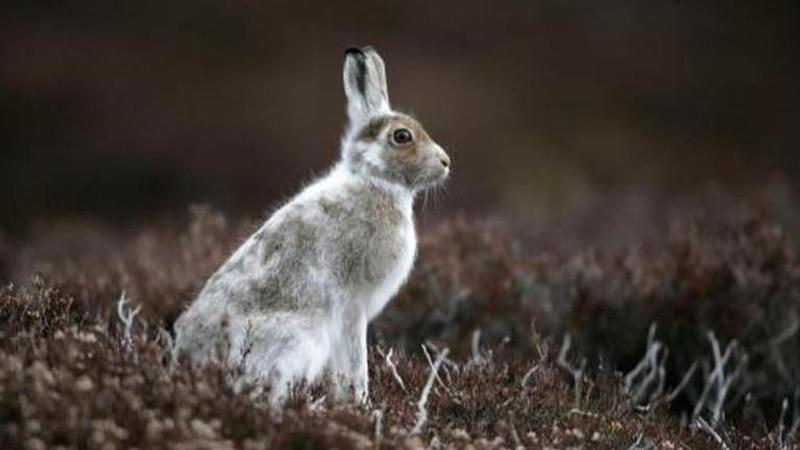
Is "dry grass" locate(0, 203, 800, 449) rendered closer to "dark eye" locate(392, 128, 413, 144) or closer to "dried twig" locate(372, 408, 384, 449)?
"dried twig" locate(372, 408, 384, 449)

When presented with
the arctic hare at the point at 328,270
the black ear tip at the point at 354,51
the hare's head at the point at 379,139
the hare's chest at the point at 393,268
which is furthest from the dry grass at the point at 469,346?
the black ear tip at the point at 354,51

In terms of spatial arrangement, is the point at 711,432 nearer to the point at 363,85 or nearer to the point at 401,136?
the point at 401,136

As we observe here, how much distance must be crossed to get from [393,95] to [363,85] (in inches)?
517

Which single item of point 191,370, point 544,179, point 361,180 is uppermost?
point 361,180

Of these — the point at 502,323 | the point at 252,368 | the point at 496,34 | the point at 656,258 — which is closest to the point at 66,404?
the point at 252,368

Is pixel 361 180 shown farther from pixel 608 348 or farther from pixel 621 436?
pixel 608 348

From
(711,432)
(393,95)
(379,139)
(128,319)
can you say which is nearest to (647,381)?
(711,432)

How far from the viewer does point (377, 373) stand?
659cm

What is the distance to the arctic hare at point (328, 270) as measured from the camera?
5.83 meters

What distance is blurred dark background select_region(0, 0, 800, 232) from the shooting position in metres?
18.4

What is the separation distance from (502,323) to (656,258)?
5.71 ft

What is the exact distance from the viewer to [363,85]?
22.7 feet

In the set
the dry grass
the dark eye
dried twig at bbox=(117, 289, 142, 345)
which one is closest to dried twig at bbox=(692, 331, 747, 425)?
the dry grass

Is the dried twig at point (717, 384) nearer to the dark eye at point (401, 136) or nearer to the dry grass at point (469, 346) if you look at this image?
the dry grass at point (469, 346)
